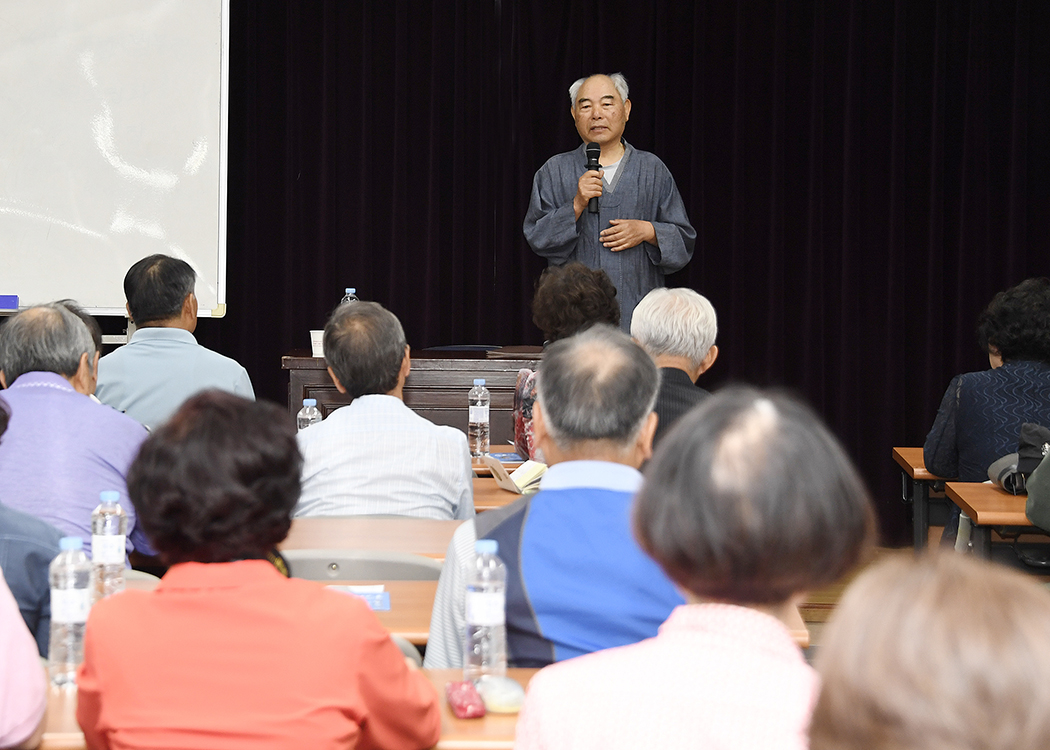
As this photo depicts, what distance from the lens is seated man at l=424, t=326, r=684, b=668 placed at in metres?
1.45

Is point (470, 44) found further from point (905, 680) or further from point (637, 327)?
point (905, 680)

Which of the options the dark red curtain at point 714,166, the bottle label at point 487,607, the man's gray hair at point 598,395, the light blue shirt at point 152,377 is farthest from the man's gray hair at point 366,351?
the dark red curtain at point 714,166

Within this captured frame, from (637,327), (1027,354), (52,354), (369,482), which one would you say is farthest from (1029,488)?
(52,354)

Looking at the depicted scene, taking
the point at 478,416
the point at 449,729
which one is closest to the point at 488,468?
the point at 478,416

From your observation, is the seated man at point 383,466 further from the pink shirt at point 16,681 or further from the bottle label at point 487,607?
the pink shirt at point 16,681

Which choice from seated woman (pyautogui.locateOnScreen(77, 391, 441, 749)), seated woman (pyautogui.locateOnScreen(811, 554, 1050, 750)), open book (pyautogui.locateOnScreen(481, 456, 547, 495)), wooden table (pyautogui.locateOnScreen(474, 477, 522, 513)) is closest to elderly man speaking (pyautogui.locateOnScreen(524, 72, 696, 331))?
wooden table (pyautogui.locateOnScreen(474, 477, 522, 513))

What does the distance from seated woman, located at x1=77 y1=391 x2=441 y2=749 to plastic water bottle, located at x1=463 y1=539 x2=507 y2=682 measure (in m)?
0.20

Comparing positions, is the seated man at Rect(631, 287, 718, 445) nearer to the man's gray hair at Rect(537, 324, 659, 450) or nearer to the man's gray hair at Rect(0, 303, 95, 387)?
the man's gray hair at Rect(537, 324, 659, 450)

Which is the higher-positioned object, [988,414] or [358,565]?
[988,414]

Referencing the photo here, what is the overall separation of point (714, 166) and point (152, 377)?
3234 mm

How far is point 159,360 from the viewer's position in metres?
3.20

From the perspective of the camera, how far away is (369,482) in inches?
97.0

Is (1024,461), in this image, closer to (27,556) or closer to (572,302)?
(572,302)

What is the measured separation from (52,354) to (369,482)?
2.41ft
